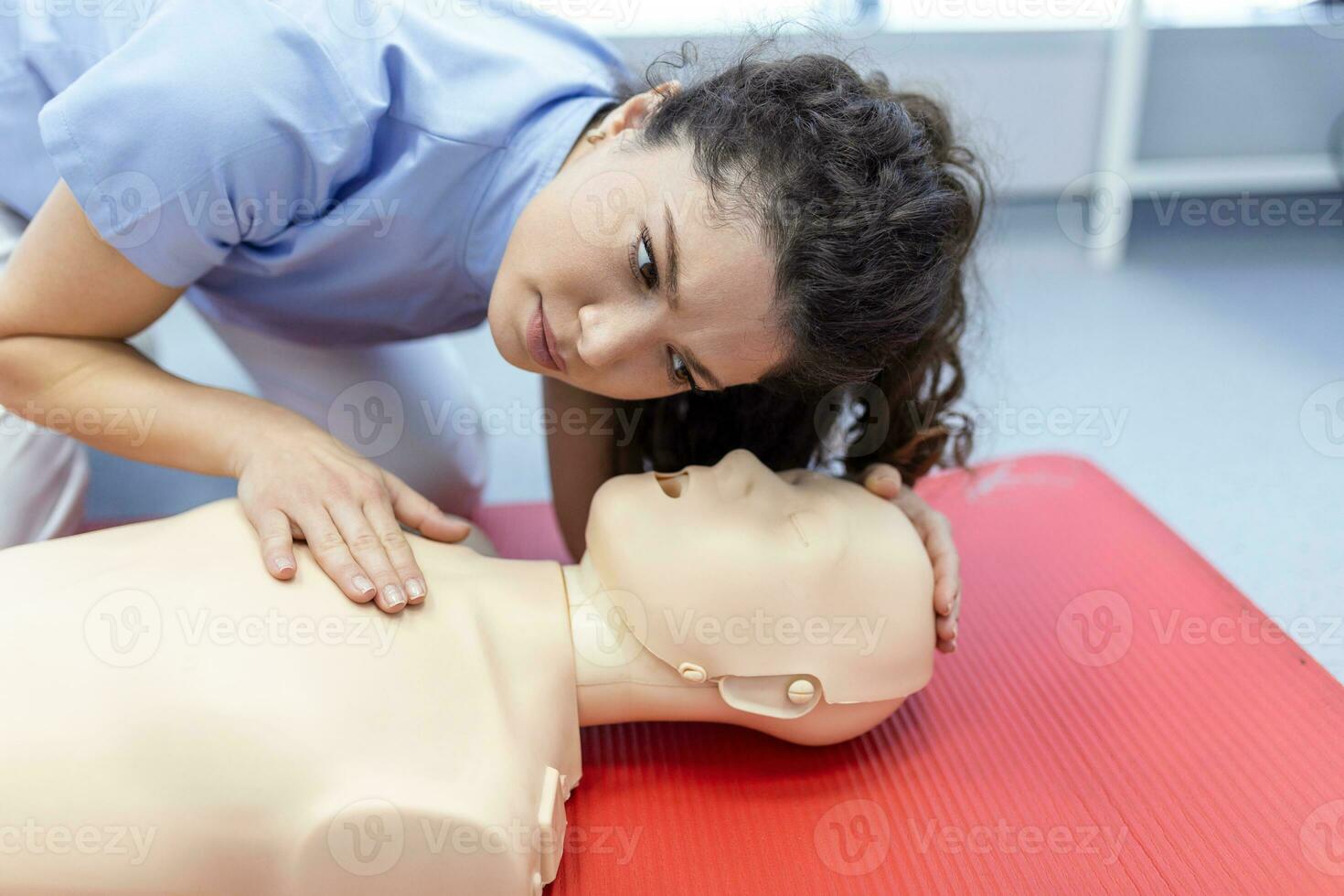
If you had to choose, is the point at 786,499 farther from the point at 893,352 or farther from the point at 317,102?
the point at 317,102

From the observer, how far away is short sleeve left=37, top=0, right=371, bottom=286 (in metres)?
0.97

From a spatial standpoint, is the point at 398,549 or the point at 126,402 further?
the point at 126,402

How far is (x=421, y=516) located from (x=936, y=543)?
1.63ft

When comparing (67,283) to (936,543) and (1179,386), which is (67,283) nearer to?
(936,543)

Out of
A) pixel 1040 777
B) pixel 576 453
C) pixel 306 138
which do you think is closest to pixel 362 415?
pixel 576 453

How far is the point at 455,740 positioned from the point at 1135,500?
1043 mm

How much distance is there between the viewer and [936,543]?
3.65 feet

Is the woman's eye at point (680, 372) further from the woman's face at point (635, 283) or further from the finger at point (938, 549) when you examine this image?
the finger at point (938, 549)

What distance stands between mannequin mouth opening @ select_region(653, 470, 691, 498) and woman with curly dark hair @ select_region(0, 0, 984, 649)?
80 millimetres

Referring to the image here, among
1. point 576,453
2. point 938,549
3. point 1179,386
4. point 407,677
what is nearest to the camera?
point 407,677

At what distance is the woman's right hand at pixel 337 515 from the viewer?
916 millimetres

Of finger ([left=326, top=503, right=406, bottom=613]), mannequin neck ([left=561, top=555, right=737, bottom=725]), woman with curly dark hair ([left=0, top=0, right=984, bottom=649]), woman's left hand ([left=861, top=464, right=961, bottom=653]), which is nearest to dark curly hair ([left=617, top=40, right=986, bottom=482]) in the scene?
woman with curly dark hair ([left=0, top=0, right=984, bottom=649])

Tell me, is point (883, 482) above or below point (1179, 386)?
above

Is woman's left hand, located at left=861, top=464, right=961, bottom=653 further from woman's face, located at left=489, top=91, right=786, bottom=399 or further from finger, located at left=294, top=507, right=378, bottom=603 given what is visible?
finger, located at left=294, top=507, right=378, bottom=603
